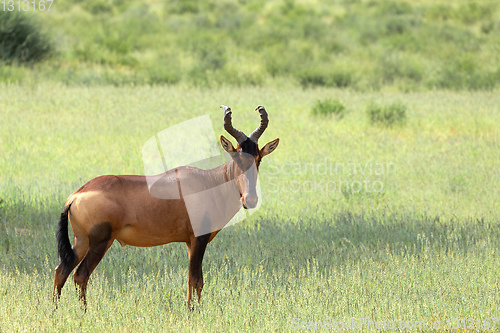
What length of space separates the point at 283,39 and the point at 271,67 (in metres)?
10.6

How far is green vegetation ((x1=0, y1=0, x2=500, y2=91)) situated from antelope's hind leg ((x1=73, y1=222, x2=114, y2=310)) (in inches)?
611

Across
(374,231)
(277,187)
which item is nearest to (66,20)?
(277,187)

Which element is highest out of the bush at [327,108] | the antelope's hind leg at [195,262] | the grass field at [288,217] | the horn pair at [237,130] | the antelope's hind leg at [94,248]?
the horn pair at [237,130]

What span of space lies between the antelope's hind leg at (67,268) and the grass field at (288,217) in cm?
13

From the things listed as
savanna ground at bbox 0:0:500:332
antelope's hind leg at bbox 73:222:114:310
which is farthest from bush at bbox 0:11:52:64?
antelope's hind leg at bbox 73:222:114:310

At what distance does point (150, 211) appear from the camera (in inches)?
234

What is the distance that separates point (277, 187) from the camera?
40.6 ft

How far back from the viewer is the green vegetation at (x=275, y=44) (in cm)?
2488

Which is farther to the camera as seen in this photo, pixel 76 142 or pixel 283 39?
pixel 283 39

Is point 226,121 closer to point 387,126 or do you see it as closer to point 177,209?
point 177,209

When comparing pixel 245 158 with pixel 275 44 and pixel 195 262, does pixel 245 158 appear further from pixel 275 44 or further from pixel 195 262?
pixel 275 44

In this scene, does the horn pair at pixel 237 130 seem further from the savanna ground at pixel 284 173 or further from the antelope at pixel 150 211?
the savanna ground at pixel 284 173

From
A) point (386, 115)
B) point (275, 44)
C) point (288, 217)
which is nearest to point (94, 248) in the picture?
point (288, 217)

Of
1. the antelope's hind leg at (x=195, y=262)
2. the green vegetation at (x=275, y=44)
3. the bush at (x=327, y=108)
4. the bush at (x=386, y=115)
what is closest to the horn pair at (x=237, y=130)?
the antelope's hind leg at (x=195, y=262)
